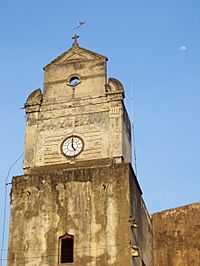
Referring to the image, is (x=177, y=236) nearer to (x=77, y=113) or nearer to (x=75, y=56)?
(x=77, y=113)

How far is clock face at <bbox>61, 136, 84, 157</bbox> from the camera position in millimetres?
23000

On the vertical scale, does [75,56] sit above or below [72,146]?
above

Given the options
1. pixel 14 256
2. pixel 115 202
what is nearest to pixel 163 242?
pixel 115 202

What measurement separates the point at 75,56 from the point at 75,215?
22.3ft

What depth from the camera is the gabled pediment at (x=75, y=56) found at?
24547mm

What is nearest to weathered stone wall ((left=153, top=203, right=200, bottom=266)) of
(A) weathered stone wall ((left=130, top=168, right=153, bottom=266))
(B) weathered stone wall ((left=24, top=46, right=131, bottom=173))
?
(A) weathered stone wall ((left=130, top=168, right=153, bottom=266))

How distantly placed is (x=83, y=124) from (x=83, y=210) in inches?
144

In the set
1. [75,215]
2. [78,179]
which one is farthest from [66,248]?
[78,179]

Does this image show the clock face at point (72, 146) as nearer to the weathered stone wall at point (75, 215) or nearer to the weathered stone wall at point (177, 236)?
the weathered stone wall at point (75, 215)

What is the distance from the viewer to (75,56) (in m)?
24.8

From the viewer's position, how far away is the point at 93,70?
2420 cm

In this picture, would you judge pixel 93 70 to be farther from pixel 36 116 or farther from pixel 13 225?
pixel 13 225

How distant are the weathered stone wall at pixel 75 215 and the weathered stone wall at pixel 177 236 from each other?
2890mm

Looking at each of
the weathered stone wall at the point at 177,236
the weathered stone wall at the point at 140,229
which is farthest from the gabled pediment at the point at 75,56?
the weathered stone wall at the point at 177,236
